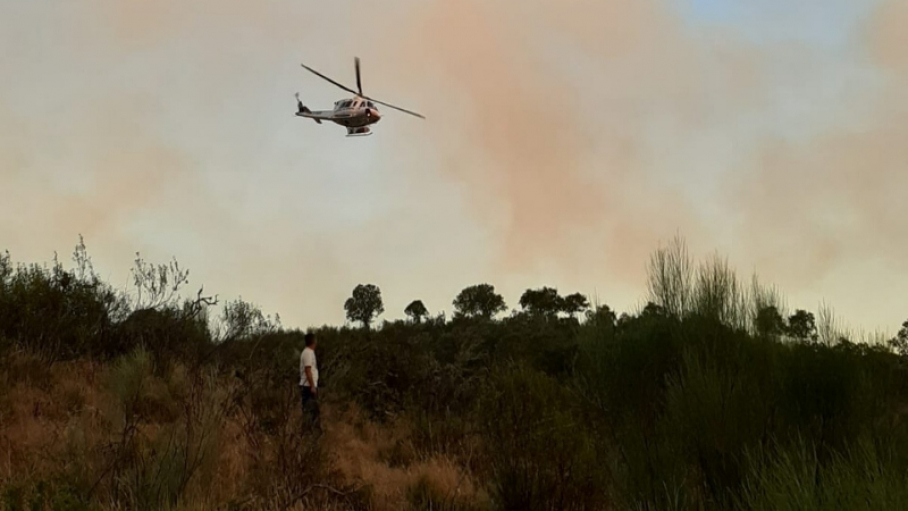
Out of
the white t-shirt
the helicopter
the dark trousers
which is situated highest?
the helicopter

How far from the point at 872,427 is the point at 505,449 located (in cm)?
324

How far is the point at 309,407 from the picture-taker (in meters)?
11.7

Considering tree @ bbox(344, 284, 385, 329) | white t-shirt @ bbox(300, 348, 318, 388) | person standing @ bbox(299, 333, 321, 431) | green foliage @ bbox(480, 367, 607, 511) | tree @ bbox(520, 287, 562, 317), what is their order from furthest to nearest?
tree @ bbox(344, 284, 385, 329) < tree @ bbox(520, 287, 562, 317) < white t-shirt @ bbox(300, 348, 318, 388) < person standing @ bbox(299, 333, 321, 431) < green foliage @ bbox(480, 367, 607, 511)

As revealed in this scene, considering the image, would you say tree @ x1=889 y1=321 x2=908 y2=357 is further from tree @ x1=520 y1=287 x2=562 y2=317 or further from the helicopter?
tree @ x1=520 y1=287 x2=562 y2=317

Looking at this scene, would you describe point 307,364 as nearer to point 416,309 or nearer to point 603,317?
point 603,317

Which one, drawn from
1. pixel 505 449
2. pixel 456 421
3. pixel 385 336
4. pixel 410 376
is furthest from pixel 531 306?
pixel 505 449

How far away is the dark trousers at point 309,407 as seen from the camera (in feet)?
35.1

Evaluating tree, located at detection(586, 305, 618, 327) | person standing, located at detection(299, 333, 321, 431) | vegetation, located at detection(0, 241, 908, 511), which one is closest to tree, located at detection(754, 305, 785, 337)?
vegetation, located at detection(0, 241, 908, 511)

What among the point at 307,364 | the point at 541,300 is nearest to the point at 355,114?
the point at 307,364

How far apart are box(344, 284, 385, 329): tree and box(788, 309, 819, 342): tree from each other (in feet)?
169

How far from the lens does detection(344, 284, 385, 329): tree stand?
58.8 metres

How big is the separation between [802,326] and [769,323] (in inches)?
10.9

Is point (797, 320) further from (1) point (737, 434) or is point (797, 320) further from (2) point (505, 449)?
(2) point (505, 449)

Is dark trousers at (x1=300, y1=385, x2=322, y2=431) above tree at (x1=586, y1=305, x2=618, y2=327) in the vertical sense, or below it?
below
